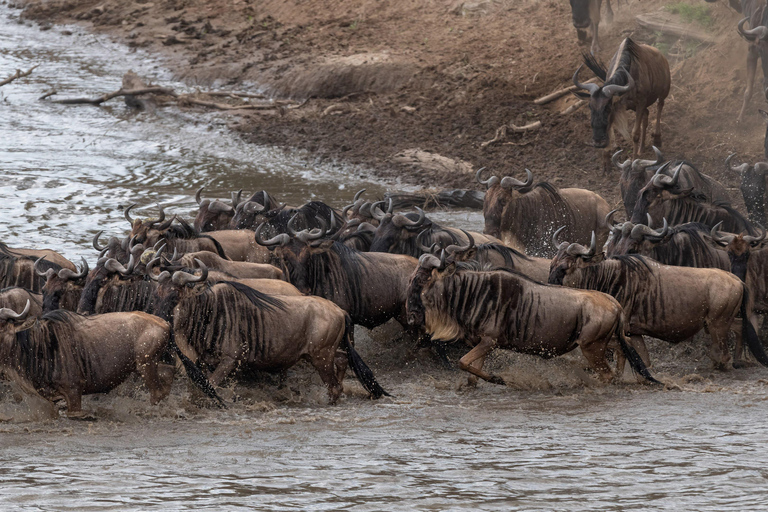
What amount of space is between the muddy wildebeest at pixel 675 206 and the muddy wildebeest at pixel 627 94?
3740mm

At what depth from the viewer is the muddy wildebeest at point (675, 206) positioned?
34.4ft

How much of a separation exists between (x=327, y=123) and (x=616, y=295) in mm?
9904

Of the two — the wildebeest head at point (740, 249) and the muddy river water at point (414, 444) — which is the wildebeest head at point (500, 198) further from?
the wildebeest head at point (740, 249)

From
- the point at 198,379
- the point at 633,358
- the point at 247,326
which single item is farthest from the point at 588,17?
the point at 198,379

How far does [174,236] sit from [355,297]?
73.9 inches

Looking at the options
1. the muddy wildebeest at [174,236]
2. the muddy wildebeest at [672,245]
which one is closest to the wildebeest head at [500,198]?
the muddy wildebeest at [672,245]

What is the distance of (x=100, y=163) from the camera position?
17125 millimetres

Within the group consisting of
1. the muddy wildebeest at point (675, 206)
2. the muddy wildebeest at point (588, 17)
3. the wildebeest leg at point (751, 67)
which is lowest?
the muddy wildebeest at point (675, 206)

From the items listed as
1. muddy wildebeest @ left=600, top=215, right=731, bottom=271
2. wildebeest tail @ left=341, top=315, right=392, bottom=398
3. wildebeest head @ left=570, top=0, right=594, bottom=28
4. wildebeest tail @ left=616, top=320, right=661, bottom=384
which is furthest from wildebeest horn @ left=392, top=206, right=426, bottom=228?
wildebeest head @ left=570, top=0, right=594, bottom=28

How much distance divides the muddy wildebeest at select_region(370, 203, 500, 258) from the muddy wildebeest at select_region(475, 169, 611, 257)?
5.04ft

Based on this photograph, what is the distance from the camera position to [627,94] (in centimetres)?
1466

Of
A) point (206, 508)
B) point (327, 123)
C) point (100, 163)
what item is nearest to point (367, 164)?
point (327, 123)

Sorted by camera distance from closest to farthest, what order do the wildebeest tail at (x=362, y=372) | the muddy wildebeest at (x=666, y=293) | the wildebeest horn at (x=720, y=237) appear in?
the wildebeest tail at (x=362, y=372), the muddy wildebeest at (x=666, y=293), the wildebeest horn at (x=720, y=237)

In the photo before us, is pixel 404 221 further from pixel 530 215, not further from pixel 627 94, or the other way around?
pixel 627 94
